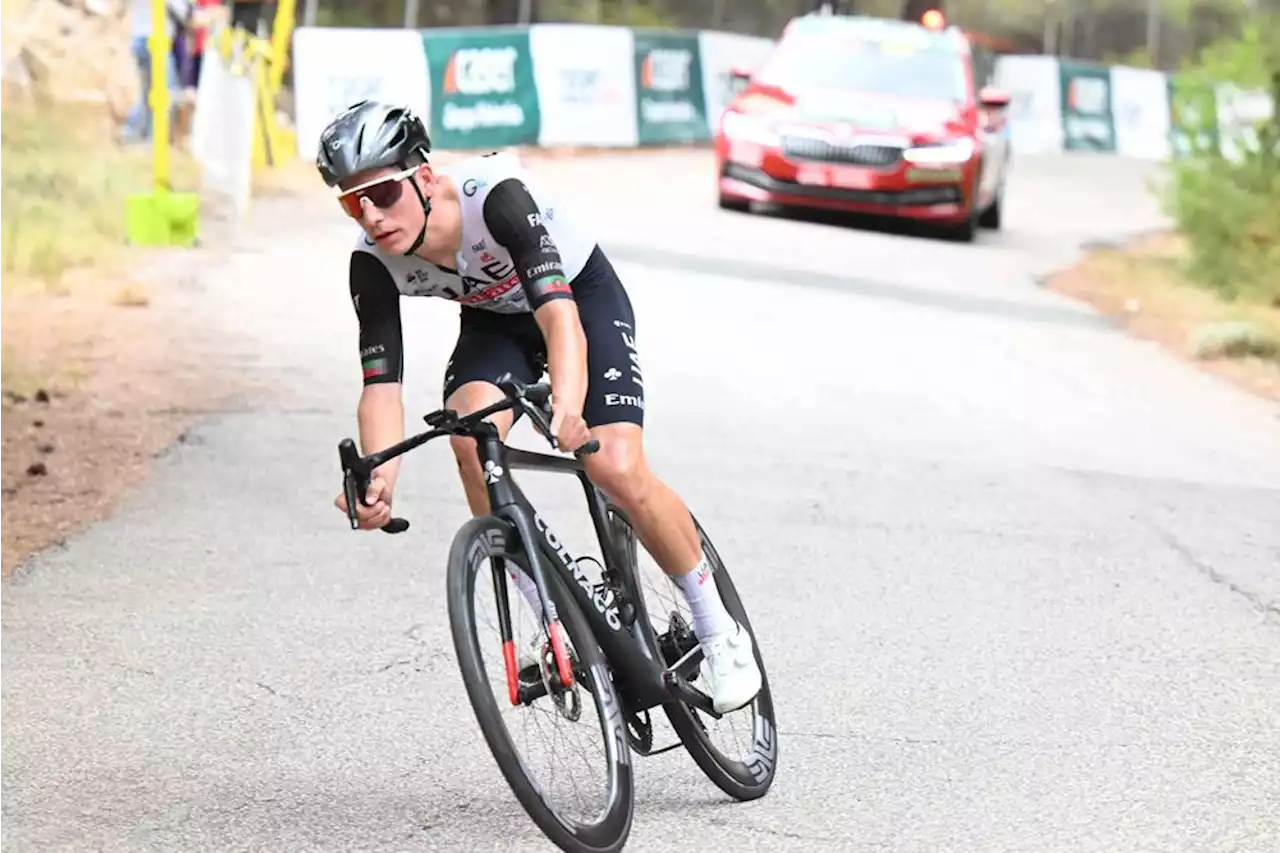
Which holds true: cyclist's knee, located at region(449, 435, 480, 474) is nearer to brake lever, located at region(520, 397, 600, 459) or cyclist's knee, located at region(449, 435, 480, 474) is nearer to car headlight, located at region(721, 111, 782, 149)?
brake lever, located at region(520, 397, 600, 459)

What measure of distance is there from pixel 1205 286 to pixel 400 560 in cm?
1233

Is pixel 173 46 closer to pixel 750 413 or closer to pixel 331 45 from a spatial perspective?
pixel 331 45

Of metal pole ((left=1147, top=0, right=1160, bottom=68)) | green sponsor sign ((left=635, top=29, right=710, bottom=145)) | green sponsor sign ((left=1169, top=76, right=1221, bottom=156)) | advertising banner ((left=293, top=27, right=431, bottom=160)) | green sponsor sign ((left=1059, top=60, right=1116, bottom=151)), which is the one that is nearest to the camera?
green sponsor sign ((left=1169, top=76, right=1221, bottom=156))

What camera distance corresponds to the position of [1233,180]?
17969mm

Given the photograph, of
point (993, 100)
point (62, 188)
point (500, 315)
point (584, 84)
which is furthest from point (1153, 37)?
point (500, 315)

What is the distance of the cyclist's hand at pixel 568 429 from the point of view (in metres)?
4.73

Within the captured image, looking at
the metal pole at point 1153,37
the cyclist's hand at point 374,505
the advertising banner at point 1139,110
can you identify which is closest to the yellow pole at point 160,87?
the cyclist's hand at point 374,505

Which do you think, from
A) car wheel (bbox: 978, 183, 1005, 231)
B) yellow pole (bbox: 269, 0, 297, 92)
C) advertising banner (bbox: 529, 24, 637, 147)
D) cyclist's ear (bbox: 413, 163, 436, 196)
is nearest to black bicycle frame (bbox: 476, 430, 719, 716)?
cyclist's ear (bbox: 413, 163, 436, 196)

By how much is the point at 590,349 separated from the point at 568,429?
62cm

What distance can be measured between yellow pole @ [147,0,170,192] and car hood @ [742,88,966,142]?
7.21 meters

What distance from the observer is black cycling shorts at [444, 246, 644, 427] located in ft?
17.2

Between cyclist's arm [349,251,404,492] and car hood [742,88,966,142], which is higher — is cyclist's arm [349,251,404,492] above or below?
above

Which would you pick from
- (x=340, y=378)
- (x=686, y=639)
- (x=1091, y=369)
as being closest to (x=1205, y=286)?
(x=1091, y=369)

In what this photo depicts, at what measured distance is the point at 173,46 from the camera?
22.7 metres
